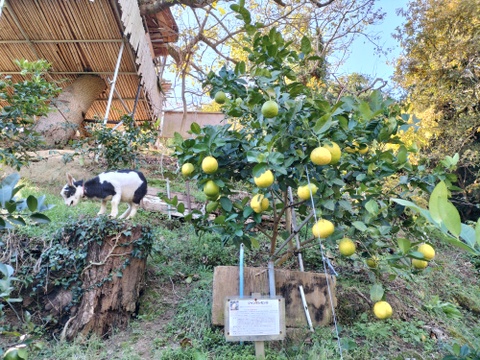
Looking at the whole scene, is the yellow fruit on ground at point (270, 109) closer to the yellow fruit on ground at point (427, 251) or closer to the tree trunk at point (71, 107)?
the yellow fruit on ground at point (427, 251)

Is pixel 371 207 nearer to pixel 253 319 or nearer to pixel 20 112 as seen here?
pixel 253 319

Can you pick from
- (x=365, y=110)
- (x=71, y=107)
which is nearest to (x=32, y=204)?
(x=365, y=110)

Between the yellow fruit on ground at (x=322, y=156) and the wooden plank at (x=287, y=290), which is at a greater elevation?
the yellow fruit on ground at (x=322, y=156)

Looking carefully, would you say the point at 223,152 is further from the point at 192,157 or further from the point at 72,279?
the point at 72,279

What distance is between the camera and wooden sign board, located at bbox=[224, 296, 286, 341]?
202 cm

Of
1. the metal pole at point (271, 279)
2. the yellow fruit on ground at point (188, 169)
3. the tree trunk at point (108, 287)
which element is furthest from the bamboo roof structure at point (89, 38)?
the metal pole at point (271, 279)

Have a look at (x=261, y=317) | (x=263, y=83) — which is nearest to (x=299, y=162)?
(x=263, y=83)

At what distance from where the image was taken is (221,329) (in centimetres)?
246

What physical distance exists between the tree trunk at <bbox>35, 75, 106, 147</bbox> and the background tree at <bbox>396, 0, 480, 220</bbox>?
22.6ft

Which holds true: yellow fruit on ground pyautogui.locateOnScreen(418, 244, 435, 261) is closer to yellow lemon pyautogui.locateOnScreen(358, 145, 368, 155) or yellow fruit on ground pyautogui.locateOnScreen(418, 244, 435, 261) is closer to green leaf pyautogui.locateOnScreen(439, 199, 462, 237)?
yellow lemon pyautogui.locateOnScreen(358, 145, 368, 155)

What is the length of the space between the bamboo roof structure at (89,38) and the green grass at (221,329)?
3360mm

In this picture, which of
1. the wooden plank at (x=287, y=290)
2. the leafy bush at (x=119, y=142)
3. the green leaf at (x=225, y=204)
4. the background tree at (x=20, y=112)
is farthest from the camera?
the leafy bush at (x=119, y=142)

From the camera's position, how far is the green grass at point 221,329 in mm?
2238

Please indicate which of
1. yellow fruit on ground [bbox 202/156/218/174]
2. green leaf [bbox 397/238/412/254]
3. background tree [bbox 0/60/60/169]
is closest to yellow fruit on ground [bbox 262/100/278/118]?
yellow fruit on ground [bbox 202/156/218/174]
